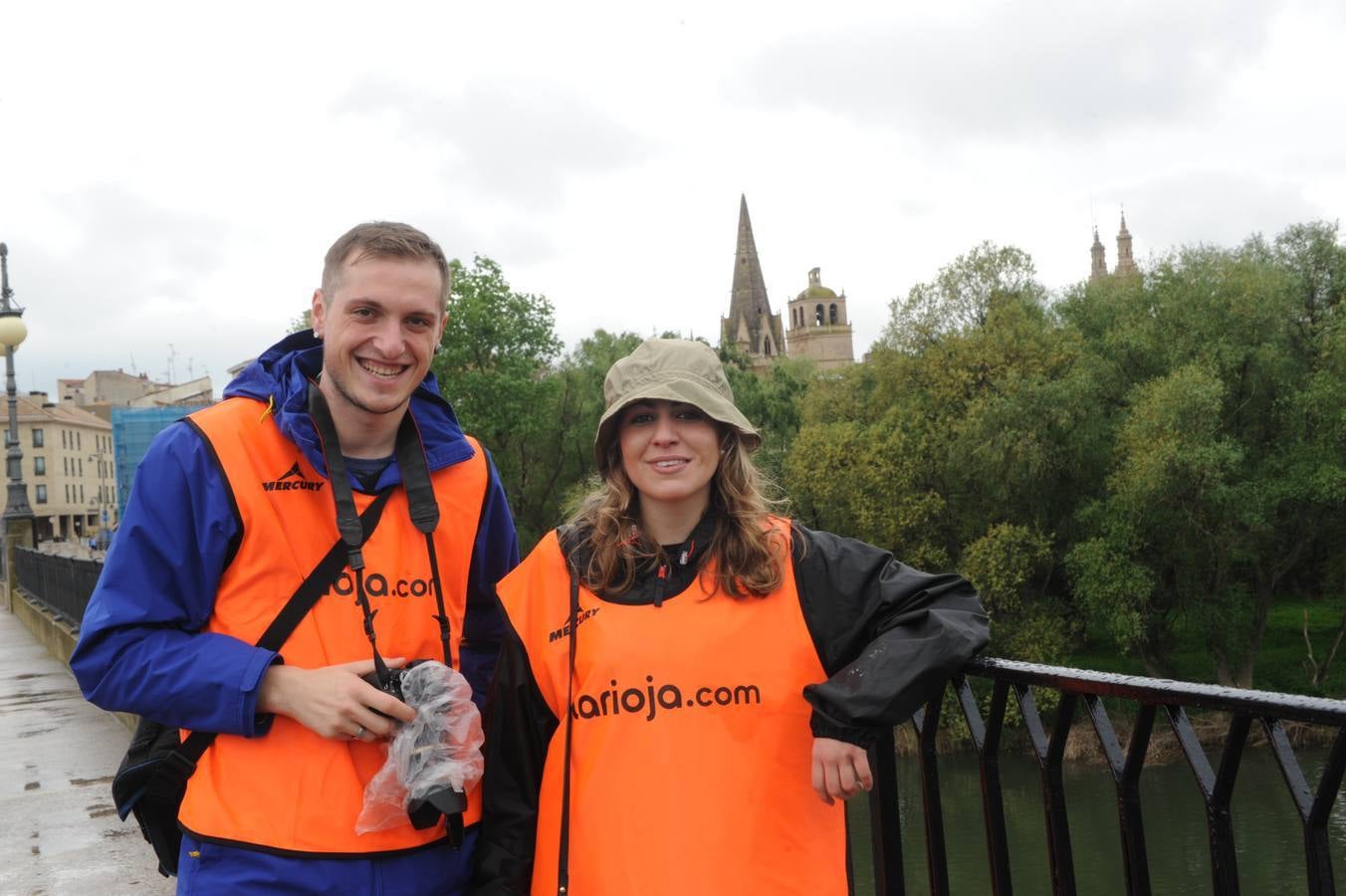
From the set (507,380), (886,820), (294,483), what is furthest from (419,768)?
(507,380)

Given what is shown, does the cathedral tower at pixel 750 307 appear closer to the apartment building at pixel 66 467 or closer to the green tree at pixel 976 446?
the apartment building at pixel 66 467

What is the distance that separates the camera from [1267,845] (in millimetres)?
20656

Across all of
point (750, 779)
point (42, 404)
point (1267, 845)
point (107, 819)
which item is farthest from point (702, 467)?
point (42, 404)

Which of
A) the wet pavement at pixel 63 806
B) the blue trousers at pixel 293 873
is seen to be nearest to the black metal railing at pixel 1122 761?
the blue trousers at pixel 293 873

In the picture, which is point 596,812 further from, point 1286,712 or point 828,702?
point 1286,712

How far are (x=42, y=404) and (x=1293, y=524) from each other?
8986 centimetres

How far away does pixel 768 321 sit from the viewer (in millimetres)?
117938

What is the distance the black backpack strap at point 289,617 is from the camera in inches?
99.9

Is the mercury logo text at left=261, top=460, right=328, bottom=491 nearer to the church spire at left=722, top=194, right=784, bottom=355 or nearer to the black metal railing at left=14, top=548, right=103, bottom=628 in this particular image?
the black metal railing at left=14, top=548, right=103, bottom=628

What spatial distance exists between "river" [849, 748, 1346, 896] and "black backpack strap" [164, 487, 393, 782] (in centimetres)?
1588

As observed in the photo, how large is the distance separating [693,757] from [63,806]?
5128mm

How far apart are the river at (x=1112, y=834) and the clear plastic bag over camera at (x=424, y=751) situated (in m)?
15.8

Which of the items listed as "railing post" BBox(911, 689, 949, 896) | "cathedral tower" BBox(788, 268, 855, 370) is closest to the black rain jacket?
"railing post" BBox(911, 689, 949, 896)

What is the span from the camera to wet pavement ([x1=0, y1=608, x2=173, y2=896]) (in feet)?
17.0
